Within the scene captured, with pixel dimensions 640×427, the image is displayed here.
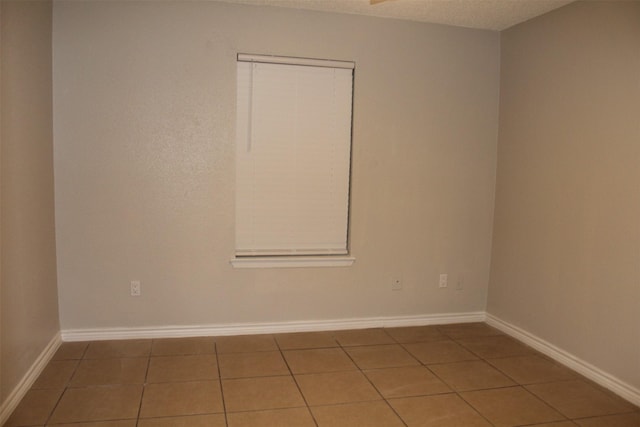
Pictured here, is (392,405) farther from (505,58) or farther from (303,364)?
(505,58)

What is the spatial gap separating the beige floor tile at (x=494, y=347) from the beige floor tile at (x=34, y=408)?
8.65 ft

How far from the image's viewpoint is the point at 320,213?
3.75m

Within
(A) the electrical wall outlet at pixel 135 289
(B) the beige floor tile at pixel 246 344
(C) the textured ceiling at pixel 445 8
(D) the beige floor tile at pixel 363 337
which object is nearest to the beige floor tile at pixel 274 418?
(B) the beige floor tile at pixel 246 344

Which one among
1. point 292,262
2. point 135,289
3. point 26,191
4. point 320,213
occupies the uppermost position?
point 26,191

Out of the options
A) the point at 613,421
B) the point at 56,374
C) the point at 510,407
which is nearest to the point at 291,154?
the point at 56,374

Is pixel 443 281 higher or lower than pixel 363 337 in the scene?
higher

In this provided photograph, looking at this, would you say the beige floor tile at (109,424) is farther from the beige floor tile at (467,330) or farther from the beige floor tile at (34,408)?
the beige floor tile at (467,330)

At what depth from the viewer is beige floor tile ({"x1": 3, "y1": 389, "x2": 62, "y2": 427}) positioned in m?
2.39

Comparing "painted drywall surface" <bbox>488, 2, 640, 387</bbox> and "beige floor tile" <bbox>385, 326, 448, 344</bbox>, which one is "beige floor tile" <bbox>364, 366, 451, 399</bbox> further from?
"painted drywall surface" <bbox>488, 2, 640, 387</bbox>

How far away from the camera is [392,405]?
267cm

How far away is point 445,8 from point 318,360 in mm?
2562

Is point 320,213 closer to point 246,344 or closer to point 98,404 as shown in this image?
point 246,344

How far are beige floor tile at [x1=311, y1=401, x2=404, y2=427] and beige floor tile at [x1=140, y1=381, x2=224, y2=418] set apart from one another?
0.53 metres

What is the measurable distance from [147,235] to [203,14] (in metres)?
1.59
